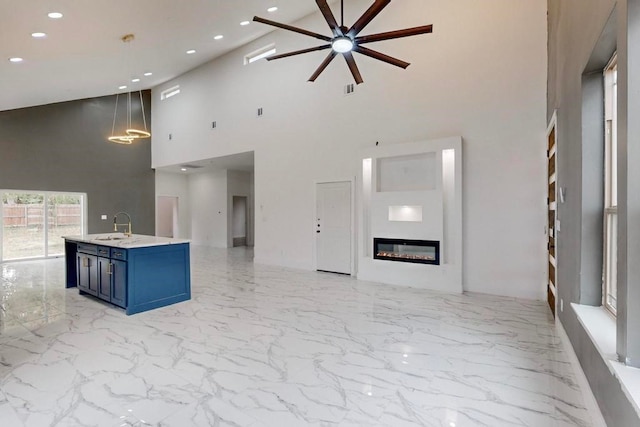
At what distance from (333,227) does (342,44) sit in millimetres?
4058

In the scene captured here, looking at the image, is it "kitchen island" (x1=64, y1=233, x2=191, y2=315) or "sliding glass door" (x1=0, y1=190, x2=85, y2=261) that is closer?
"kitchen island" (x1=64, y1=233, x2=191, y2=315)

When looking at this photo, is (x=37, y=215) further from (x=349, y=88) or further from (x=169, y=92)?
(x=349, y=88)

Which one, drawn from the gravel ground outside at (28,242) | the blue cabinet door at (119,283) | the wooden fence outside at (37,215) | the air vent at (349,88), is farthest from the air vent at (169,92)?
the blue cabinet door at (119,283)

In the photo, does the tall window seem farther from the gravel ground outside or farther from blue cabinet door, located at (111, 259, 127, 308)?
the gravel ground outside

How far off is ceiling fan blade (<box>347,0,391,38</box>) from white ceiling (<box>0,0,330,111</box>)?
3.35 metres

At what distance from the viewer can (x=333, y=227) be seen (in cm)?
711

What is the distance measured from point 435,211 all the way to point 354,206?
68.3 inches

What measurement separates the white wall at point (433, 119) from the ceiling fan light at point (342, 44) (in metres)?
2.60

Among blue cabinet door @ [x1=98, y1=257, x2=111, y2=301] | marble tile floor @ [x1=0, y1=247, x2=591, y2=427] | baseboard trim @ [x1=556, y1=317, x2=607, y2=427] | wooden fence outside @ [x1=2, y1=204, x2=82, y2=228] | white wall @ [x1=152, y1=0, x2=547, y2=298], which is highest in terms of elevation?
white wall @ [x1=152, y1=0, x2=547, y2=298]

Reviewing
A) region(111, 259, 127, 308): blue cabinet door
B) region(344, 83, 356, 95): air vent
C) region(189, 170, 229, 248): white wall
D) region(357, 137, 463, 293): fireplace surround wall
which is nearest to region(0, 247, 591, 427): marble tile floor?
region(111, 259, 127, 308): blue cabinet door

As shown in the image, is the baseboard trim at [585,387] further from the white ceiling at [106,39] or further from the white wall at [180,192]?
the white wall at [180,192]

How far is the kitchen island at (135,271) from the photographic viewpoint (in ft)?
13.8

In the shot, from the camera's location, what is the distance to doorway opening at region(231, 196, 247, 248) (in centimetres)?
1239

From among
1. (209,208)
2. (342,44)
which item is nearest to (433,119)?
(342,44)
